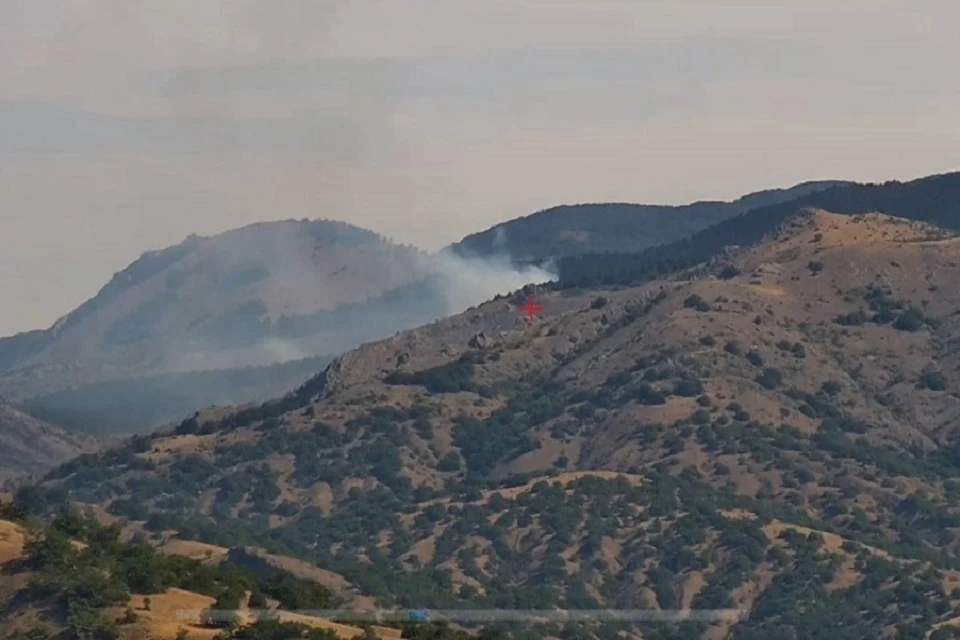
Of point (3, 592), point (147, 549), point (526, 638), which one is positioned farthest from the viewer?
point (526, 638)

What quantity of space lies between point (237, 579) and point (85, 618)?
1603 centimetres

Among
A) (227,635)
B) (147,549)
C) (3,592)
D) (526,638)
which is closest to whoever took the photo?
(227,635)

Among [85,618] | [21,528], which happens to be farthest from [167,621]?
[21,528]

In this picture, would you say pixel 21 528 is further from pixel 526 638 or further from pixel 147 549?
pixel 526 638

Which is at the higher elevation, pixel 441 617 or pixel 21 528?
pixel 21 528

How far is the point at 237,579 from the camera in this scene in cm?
15188

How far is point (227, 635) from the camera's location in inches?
5212

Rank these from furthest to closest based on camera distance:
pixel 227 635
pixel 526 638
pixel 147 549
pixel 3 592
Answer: pixel 526 638, pixel 147 549, pixel 3 592, pixel 227 635

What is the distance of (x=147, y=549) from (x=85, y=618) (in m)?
20.3

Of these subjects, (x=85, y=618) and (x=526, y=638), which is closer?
(x=85, y=618)

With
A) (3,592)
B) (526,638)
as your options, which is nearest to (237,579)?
(3,592)

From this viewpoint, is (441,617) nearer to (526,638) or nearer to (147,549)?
(526,638)

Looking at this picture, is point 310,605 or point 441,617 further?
point 441,617

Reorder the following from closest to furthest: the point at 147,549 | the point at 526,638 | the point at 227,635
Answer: the point at 227,635 < the point at 147,549 < the point at 526,638
